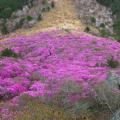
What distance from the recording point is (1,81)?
1310 inches

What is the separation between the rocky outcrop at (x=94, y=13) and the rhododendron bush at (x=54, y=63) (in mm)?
11772

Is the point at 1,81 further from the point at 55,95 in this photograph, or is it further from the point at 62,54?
the point at 62,54

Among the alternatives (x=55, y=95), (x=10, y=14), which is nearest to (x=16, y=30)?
(x=10, y=14)

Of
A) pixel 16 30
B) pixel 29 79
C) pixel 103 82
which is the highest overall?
pixel 103 82

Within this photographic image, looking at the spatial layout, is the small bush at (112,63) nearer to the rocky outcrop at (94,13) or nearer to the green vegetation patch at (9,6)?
the rocky outcrop at (94,13)

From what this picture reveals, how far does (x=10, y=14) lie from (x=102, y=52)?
78.5ft

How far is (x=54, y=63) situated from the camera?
39562 mm

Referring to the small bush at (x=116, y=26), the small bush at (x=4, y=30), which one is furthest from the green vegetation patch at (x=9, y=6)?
the small bush at (x=116, y=26)

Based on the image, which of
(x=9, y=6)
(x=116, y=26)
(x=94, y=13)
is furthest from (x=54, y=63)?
(x=94, y=13)

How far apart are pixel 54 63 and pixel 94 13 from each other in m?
28.2

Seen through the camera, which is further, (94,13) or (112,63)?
(94,13)

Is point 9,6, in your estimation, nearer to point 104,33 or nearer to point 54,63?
point 104,33

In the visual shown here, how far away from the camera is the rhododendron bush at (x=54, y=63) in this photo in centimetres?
3142

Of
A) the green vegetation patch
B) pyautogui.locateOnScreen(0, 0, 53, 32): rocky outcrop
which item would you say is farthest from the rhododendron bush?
the green vegetation patch
